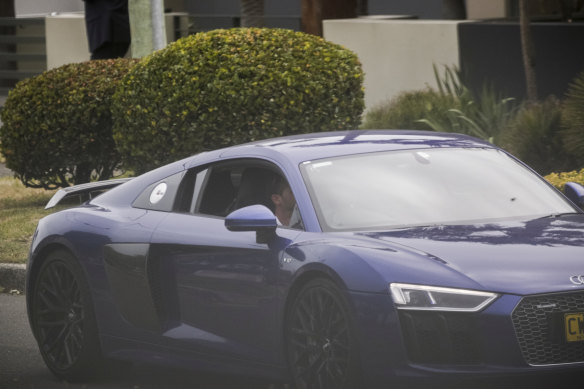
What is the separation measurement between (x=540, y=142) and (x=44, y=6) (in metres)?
18.6

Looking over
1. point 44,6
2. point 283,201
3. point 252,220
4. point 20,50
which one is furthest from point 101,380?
point 44,6

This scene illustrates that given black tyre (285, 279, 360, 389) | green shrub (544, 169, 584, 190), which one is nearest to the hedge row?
green shrub (544, 169, 584, 190)

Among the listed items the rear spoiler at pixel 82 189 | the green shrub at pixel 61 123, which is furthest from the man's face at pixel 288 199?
the green shrub at pixel 61 123

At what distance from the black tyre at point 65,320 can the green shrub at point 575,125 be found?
728cm

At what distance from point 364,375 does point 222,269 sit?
1324 mm

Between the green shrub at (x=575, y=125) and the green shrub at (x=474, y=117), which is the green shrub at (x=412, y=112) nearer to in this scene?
the green shrub at (x=474, y=117)

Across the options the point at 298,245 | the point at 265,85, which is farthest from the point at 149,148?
the point at 298,245

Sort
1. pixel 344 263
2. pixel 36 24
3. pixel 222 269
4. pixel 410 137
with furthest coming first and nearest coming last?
1. pixel 36 24
2. pixel 410 137
3. pixel 222 269
4. pixel 344 263

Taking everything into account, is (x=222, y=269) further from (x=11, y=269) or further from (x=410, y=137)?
(x=11, y=269)

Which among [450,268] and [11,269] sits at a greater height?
[450,268]

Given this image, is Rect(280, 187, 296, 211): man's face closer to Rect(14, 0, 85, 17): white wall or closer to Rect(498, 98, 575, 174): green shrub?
Rect(498, 98, 575, 174): green shrub

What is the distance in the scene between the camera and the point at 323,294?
6.25 m

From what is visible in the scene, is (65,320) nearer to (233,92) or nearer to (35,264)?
(35,264)

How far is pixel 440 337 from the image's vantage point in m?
5.76
